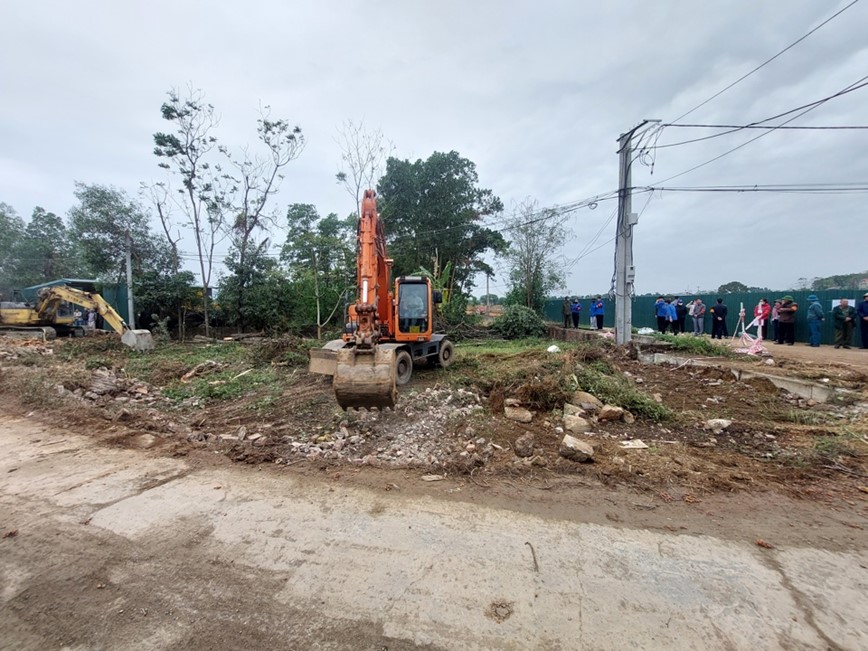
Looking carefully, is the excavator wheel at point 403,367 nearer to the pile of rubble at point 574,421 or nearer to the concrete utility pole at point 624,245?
the pile of rubble at point 574,421

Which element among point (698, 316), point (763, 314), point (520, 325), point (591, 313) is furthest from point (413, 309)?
point (591, 313)

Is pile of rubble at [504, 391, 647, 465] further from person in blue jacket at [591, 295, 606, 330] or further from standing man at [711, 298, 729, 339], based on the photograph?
person in blue jacket at [591, 295, 606, 330]

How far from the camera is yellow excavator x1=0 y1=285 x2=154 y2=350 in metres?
13.8

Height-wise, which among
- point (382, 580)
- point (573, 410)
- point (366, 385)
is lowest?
point (382, 580)

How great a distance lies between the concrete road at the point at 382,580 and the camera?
2221 millimetres

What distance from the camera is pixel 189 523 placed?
3.37 m

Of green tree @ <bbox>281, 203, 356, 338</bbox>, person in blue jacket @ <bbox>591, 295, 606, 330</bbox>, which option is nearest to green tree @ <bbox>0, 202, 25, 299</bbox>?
green tree @ <bbox>281, 203, 356, 338</bbox>

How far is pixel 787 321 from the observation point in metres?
11.7

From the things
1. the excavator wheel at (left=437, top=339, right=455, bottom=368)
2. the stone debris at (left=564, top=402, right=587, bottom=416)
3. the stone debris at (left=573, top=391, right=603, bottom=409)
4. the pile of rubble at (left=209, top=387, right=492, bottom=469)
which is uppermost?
the excavator wheel at (left=437, top=339, right=455, bottom=368)

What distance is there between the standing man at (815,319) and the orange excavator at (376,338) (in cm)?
994

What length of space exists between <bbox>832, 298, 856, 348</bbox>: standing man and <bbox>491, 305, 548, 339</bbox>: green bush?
1044cm

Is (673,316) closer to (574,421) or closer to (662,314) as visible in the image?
(662,314)

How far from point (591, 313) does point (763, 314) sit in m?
8.08

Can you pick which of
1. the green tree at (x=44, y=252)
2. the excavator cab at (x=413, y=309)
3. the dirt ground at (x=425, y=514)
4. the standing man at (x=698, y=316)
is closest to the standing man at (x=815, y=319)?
the standing man at (x=698, y=316)
